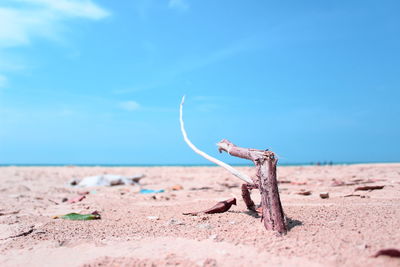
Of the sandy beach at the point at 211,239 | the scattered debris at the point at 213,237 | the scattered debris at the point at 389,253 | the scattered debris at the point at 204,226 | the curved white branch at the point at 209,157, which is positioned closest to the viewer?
the scattered debris at the point at 389,253

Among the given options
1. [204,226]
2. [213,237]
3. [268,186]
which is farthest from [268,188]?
[204,226]

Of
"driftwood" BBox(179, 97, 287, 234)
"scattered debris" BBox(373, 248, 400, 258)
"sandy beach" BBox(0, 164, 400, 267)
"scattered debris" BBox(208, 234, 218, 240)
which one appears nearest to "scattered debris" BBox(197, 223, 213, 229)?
"sandy beach" BBox(0, 164, 400, 267)

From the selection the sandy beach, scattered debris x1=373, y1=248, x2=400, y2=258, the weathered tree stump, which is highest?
the weathered tree stump

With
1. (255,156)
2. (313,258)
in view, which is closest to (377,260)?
(313,258)

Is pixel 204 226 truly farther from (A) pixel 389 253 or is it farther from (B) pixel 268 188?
(A) pixel 389 253

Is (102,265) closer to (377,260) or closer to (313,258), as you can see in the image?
(313,258)

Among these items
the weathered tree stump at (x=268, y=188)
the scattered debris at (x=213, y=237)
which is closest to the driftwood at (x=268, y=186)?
the weathered tree stump at (x=268, y=188)

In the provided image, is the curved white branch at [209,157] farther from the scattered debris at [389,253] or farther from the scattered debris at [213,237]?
the scattered debris at [389,253]

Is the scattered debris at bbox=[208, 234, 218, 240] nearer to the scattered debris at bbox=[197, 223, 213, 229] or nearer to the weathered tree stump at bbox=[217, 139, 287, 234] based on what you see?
the scattered debris at bbox=[197, 223, 213, 229]

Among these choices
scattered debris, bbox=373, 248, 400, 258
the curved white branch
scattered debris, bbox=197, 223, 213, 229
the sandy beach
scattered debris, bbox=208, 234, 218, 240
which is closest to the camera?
scattered debris, bbox=373, 248, 400, 258

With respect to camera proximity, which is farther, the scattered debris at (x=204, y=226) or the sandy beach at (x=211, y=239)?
the scattered debris at (x=204, y=226)

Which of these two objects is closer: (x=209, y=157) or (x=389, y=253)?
(x=389, y=253)

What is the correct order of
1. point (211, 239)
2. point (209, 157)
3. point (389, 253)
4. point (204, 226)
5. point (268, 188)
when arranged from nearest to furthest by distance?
point (389, 253) < point (211, 239) < point (268, 188) < point (204, 226) < point (209, 157)

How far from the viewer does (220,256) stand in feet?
7.61
